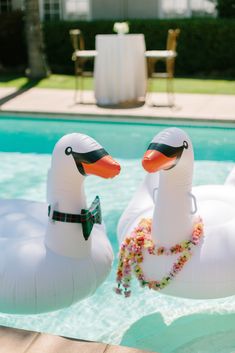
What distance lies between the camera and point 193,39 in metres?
13.3

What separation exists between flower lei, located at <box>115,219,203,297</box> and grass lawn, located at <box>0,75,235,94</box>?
7574 mm

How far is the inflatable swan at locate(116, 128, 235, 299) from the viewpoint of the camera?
11.3 ft

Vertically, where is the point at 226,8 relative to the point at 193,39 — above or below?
above

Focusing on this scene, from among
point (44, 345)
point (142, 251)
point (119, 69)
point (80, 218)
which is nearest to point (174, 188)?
point (142, 251)

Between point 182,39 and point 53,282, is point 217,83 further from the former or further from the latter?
point 53,282

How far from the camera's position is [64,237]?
11.4 feet

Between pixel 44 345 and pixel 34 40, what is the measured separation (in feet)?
35.8

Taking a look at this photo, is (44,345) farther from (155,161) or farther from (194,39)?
(194,39)

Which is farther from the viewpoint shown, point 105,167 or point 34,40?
point 34,40

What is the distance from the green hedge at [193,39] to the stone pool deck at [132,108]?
3191 mm

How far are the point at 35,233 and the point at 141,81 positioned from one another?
259 inches

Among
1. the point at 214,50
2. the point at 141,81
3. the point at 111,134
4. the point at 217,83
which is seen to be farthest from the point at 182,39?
the point at 111,134

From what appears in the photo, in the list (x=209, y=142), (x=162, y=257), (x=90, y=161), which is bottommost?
(x=209, y=142)

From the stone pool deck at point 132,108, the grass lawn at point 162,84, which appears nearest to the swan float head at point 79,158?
the stone pool deck at point 132,108
